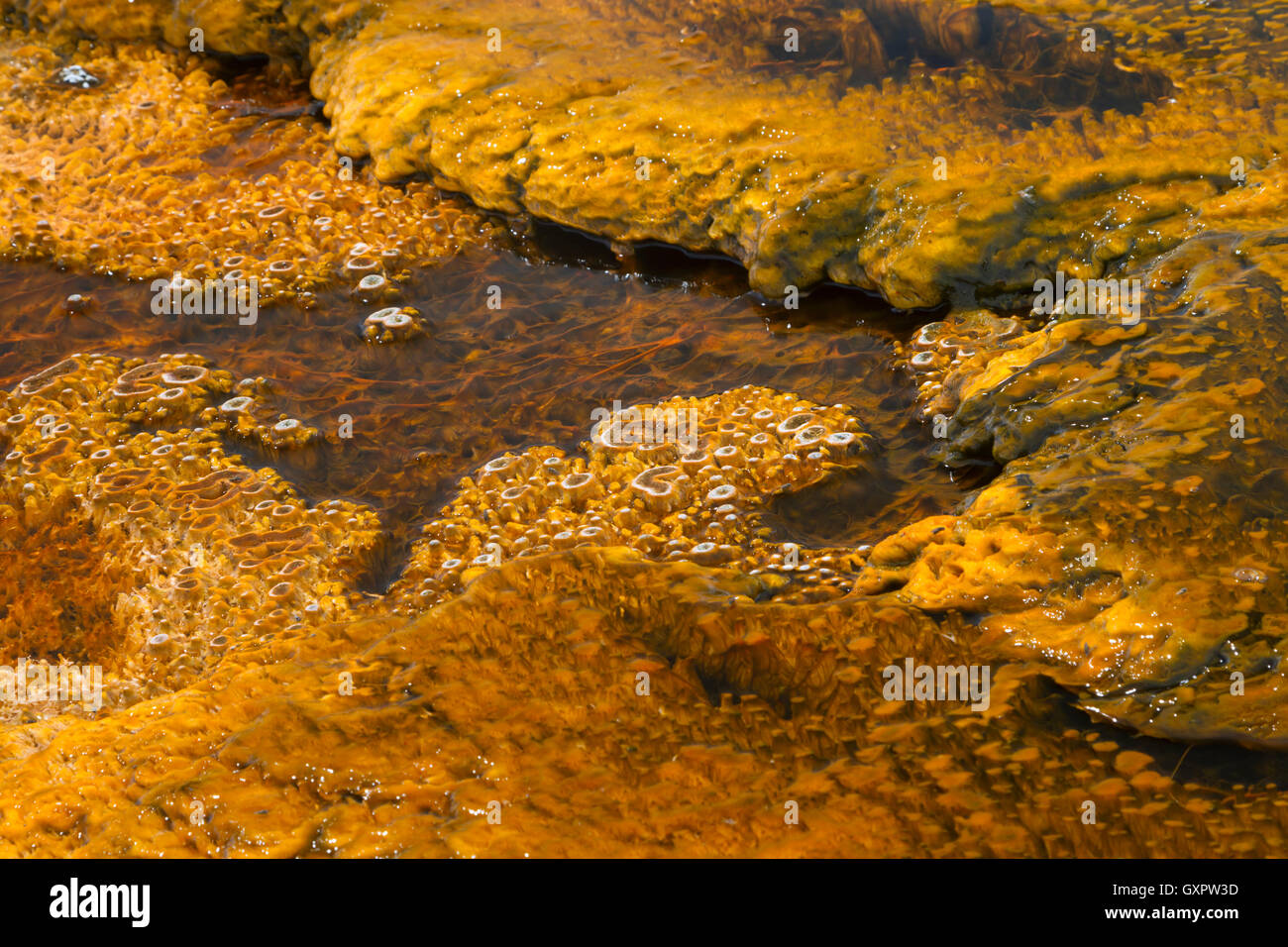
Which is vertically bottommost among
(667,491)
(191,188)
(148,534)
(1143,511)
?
(148,534)

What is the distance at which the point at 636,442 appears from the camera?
2.48 meters

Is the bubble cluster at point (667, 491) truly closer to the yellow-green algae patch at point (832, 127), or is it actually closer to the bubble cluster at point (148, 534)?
the bubble cluster at point (148, 534)

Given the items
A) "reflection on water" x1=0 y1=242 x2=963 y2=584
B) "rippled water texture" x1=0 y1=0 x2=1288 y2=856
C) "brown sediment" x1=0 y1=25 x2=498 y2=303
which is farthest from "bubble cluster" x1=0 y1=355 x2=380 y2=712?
"brown sediment" x1=0 y1=25 x2=498 y2=303

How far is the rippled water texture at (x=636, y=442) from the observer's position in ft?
5.39

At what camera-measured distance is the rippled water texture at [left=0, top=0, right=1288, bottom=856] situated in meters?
1.64

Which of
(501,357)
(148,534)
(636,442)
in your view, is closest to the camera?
(148,534)

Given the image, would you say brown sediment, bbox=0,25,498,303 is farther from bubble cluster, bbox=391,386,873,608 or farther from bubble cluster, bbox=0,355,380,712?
bubble cluster, bbox=391,386,873,608

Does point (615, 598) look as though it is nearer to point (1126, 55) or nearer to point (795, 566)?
point (795, 566)

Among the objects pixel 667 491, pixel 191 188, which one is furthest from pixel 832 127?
pixel 191 188

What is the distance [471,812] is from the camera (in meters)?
1.57

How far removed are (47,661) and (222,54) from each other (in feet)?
9.03

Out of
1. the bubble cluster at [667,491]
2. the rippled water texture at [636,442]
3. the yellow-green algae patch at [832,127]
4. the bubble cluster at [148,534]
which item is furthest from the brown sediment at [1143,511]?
the bubble cluster at [148,534]

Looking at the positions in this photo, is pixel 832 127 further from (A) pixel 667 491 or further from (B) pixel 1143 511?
(B) pixel 1143 511

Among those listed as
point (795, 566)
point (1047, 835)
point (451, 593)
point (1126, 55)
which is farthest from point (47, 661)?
point (1126, 55)
